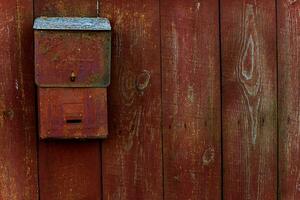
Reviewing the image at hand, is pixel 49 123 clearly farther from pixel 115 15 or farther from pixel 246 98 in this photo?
pixel 246 98

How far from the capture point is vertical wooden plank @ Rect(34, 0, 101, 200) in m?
1.74

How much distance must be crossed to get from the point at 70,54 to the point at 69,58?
0.5 inches

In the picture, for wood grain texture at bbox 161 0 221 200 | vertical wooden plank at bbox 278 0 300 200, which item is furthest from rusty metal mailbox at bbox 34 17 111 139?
vertical wooden plank at bbox 278 0 300 200

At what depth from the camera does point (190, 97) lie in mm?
1816

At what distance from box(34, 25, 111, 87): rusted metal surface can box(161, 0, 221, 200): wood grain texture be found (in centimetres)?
24

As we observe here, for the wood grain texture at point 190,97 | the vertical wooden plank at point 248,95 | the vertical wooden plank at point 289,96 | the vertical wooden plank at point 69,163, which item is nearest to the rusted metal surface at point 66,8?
the vertical wooden plank at point 69,163

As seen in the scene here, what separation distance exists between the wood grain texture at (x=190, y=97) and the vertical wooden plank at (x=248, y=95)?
3 cm

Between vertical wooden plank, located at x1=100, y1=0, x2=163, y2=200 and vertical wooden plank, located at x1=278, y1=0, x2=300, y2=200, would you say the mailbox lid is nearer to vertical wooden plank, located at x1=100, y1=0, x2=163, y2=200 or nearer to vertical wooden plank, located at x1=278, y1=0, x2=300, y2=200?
vertical wooden plank, located at x1=100, y1=0, x2=163, y2=200

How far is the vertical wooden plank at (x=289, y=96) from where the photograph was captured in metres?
1.86

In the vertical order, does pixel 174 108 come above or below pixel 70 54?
below

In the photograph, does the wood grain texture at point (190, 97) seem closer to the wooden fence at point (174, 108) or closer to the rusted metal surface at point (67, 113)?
the wooden fence at point (174, 108)

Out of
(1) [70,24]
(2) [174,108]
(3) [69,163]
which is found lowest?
(3) [69,163]

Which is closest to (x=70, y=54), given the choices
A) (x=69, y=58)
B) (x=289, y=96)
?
(x=69, y=58)

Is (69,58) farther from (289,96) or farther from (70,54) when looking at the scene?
(289,96)
